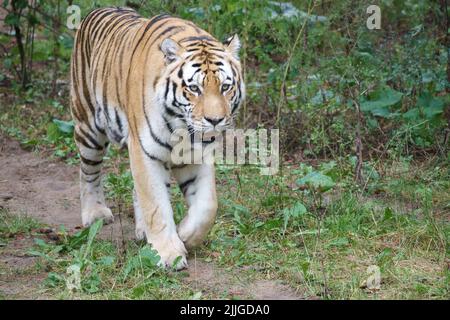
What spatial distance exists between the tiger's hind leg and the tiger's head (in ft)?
4.06

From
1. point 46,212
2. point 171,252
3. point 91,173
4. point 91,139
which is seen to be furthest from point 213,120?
point 46,212

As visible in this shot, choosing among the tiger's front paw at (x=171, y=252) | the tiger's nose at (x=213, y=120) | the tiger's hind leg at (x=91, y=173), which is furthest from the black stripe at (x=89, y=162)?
the tiger's nose at (x=213, y=120)

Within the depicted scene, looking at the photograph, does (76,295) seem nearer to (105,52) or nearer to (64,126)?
(105,52)

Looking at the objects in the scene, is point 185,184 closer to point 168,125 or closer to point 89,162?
point 168,125

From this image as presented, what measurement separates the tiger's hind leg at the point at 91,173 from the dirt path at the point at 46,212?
10 centimetres

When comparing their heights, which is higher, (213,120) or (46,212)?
(213,120)

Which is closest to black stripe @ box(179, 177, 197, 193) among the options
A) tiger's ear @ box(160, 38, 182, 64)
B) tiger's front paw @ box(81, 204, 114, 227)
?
tiger's ear @ box(160, 38, 182, 64)

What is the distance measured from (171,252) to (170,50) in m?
1.12

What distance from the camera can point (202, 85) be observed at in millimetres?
4590

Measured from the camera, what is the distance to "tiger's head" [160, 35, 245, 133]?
4.52m

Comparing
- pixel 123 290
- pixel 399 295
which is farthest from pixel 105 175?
pixel 399 295

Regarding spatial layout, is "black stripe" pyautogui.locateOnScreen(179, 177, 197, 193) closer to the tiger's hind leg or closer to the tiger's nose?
the tiger's nose

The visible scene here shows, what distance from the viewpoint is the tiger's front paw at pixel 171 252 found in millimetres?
4609
